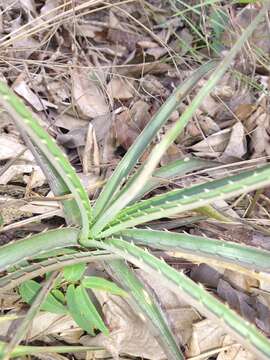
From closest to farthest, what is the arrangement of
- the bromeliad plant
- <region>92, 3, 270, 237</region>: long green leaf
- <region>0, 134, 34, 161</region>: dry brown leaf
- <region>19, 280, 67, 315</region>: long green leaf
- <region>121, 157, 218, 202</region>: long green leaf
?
1. <region>92, 3, 270, 237</region>: long green leaf
2. the bromeliad plant
3. <region>19, 280, 67, 315</region>: long green leaf
4. <region>121, 157, 218, 202</region>: long green leaf
5. <region>0, 134, 34, 161</region>: dry brown leaf

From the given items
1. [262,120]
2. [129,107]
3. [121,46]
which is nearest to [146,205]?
[129,107]

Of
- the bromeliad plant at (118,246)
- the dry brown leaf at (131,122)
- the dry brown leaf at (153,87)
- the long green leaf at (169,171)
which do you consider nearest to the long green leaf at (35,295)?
the bromeliad plant at (118,246)

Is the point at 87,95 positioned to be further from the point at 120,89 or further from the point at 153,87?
the point at 153,87

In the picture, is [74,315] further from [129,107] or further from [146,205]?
[129,107]

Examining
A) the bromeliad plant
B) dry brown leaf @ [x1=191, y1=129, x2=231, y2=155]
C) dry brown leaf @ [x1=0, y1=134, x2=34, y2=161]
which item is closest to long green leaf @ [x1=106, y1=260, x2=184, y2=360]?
the bromeliad plant

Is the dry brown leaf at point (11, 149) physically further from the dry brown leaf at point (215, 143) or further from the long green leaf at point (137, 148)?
the dry brown leaf at point (215, 143)

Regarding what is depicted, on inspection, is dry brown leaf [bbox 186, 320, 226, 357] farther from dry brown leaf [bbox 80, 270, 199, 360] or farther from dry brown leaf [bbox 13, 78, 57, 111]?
dry brown leaf [bbox 13, 78, 57, 111]
